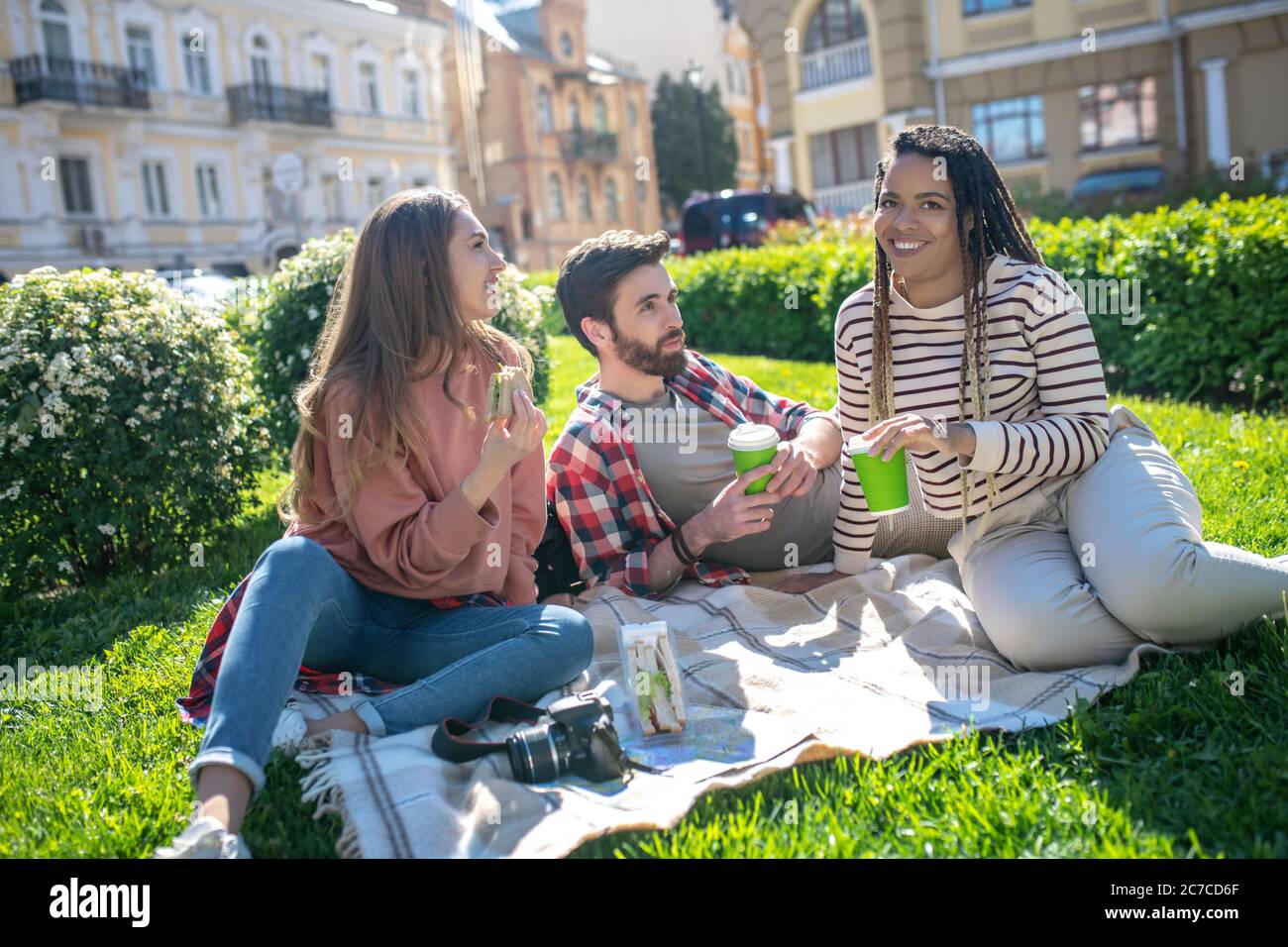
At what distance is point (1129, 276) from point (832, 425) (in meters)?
4.12

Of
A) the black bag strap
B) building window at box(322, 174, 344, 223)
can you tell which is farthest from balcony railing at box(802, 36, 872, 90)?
the black bag strap

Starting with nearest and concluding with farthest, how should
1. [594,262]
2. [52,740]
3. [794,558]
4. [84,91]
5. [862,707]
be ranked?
[862,707]
[52,740]
[594,262]
[794,558]
[84,91]

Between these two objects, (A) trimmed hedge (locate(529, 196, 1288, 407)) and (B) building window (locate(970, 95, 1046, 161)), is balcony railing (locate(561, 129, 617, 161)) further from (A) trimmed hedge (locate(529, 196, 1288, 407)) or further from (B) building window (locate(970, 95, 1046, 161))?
(A) trimmed hedge (locate(529, 196, 1288, 407))

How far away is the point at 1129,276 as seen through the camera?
725 centimetres

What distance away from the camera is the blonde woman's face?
3.42 metres

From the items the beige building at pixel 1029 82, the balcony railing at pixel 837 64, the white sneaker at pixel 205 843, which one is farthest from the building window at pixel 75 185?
the white sneaker at pixel 205 843

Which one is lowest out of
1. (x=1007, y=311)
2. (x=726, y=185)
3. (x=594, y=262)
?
(x=1007, y=311)

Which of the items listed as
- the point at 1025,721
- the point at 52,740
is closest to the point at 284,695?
the point at 52,740

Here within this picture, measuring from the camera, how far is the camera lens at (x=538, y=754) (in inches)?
108

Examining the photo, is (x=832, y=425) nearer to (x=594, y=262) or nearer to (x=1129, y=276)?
(x=594, y=262)

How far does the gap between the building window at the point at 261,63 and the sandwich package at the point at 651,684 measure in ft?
104

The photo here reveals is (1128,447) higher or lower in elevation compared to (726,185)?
lower

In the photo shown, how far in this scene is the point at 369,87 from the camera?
3434 cm

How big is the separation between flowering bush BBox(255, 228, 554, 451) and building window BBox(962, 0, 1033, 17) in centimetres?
1923
